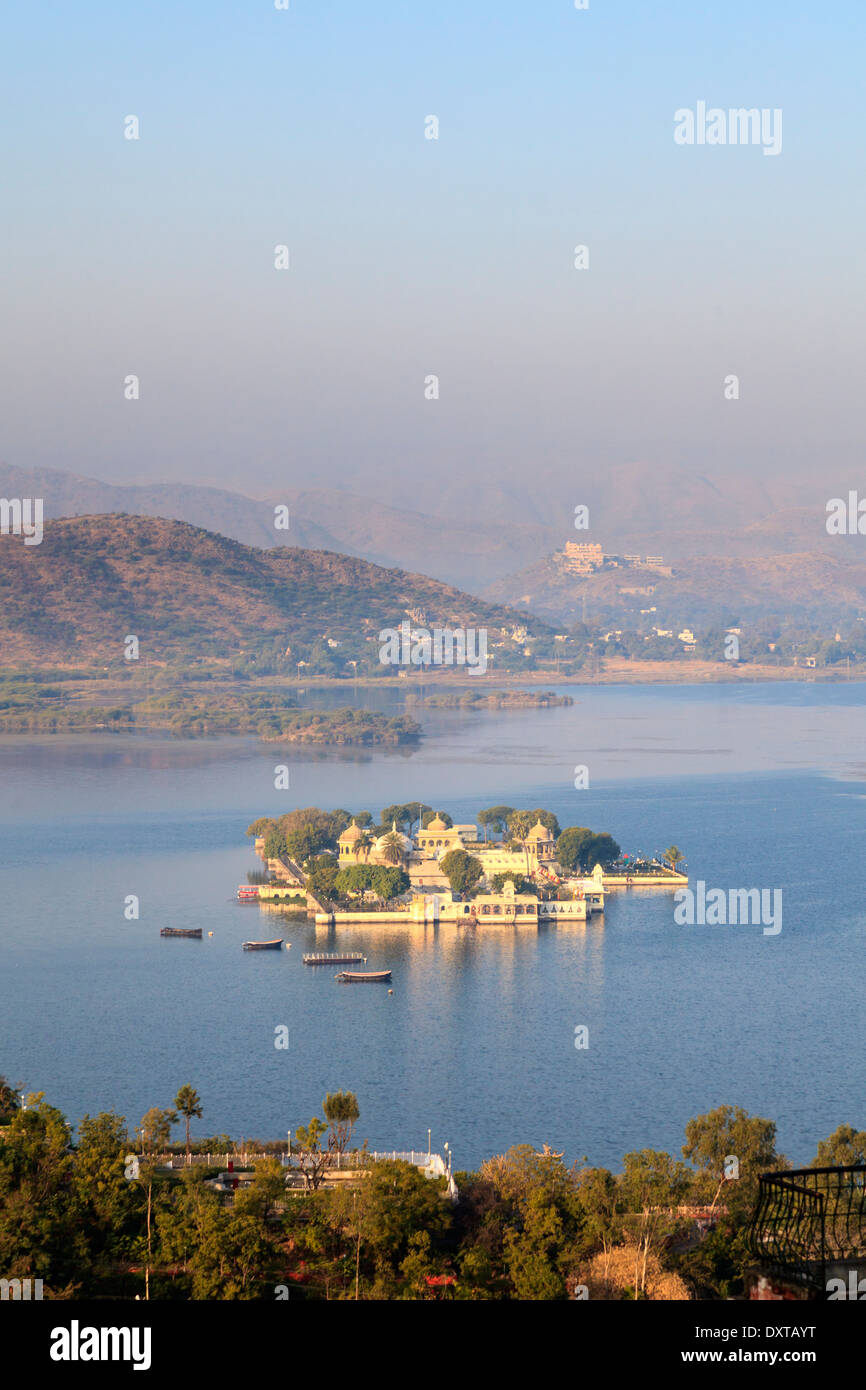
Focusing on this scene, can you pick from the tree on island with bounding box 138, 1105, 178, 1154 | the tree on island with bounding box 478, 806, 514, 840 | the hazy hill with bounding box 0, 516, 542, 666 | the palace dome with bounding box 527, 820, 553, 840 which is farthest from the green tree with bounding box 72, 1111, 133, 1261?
the hazy hill with bounding box 0, 516, 542, 666

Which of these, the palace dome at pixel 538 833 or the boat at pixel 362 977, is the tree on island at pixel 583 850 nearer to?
the palace dome at pixel 538 833

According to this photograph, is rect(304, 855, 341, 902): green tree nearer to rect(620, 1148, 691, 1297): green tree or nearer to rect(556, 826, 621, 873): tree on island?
rect(556, 826, 621, 873): tree on island

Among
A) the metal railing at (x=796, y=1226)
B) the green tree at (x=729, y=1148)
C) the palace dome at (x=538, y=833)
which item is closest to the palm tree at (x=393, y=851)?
the palace dome at (x=538, y=833)

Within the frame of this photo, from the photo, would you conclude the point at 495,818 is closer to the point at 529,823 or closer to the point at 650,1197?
the point at 529,823

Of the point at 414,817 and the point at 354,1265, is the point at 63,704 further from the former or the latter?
the point at 354,1265

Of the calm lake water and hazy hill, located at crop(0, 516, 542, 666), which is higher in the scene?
hazy hill, located at crop(0, 516, 542, 666)
